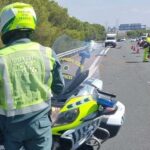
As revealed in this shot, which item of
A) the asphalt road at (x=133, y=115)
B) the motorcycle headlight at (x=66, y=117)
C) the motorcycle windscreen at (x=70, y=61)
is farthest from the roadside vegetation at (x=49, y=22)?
the motorcycle headlight at (x=66, y=117)

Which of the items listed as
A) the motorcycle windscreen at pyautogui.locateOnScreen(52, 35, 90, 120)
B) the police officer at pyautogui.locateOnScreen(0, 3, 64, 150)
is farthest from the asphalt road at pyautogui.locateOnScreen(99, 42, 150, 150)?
the police officer at pyautogui.locateOnScreen(0, 3, 64, 150)

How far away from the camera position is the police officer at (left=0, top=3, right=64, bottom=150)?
3785mm

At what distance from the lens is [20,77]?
3.78 meters

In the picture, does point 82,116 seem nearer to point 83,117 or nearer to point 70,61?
point 83,117

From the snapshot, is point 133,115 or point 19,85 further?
point 133,115

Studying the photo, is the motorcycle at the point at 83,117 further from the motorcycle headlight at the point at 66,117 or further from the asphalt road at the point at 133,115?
the asphalt road at the point at 133,115

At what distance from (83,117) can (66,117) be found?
0.52ft

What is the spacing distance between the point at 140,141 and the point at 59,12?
45499 millimetres

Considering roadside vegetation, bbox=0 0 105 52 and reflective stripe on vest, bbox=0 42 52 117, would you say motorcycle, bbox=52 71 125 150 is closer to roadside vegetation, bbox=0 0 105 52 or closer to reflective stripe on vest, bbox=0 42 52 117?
reflective stripe on vest, bbox=0 42 52 117

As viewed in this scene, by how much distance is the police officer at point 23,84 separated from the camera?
3.79 m

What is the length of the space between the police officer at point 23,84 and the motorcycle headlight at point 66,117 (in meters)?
1.01

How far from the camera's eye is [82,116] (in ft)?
16.3

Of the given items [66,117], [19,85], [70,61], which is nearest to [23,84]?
[19,85]

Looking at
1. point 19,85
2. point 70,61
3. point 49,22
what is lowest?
point 49,22
